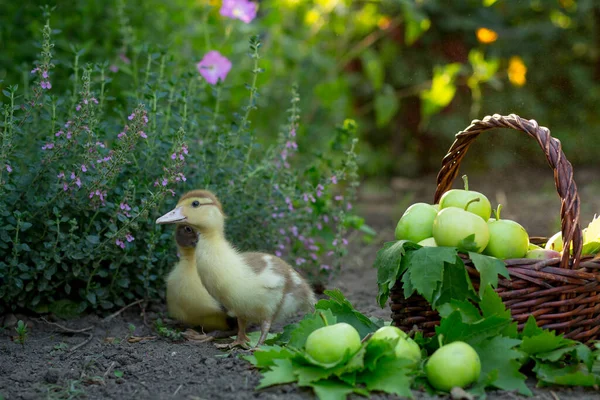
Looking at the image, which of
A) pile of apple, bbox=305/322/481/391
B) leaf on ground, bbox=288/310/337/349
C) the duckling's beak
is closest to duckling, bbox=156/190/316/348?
the duckling's beak

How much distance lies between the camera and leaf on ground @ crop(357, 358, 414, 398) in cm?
257

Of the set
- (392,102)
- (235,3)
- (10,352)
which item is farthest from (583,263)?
(392,102)

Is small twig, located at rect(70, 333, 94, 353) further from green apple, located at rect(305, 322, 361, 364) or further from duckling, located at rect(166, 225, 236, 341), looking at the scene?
green apple, located at rect(305, 322, 361, 364)

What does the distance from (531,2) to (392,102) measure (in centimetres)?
216

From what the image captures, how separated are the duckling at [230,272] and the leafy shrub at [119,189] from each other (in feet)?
0.57

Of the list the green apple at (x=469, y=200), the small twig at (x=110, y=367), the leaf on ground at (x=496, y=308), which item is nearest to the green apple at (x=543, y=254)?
the green apple at (x=469, y=200)

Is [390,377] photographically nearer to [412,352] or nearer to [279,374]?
[412,352]

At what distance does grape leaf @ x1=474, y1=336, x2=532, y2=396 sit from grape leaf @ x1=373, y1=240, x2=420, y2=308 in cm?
39

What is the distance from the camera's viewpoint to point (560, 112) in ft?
30.0

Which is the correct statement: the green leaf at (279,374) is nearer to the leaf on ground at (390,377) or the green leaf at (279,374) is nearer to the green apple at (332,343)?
the green apple at (332,343)

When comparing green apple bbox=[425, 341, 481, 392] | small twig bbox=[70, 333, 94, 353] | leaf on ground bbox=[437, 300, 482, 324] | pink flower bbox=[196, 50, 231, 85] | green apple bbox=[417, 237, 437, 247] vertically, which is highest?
pink flower bbox=[196, 50, 231, 85]

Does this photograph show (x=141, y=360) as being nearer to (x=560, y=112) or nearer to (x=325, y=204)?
(x=325, y=204)

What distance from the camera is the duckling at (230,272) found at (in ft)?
10.9

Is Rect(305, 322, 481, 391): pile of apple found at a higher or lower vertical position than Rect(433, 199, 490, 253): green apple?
lower
